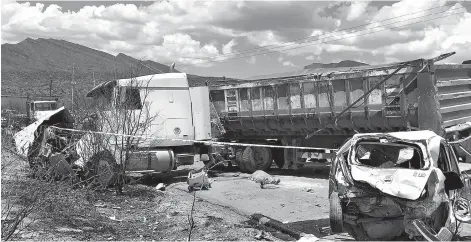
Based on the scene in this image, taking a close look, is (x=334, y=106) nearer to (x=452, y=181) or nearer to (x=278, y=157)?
(x=278, y=157)

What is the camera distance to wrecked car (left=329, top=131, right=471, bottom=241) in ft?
17.3

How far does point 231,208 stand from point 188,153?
4.06 meters

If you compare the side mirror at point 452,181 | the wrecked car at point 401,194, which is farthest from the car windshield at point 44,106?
the side mirror at point 452,181

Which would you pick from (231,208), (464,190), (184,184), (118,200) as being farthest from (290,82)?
(464,190)

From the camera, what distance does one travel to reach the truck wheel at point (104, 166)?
31.3ft

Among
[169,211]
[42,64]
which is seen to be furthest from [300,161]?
[42,64]

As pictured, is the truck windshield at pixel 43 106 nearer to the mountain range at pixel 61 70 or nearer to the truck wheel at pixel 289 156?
the mountain range at pixel 61 70

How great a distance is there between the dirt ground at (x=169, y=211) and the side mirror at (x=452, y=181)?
3.89 feet

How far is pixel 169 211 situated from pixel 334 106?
5958 mm

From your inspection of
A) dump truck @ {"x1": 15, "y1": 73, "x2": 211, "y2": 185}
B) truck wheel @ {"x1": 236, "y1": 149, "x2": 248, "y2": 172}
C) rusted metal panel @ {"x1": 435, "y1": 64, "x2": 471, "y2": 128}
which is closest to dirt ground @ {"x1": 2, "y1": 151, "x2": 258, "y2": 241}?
dump truck @ {"x1": 15, "y1": 73, "x2": 211, "y2": 185}

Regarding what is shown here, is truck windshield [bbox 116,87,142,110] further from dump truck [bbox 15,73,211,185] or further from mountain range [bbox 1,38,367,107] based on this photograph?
mountain range [bbox 1,38,367,107]

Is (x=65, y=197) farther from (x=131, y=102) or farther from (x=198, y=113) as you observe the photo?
(x=198, y=113)

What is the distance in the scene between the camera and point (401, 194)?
5270 mm

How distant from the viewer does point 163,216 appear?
26.1 ft
